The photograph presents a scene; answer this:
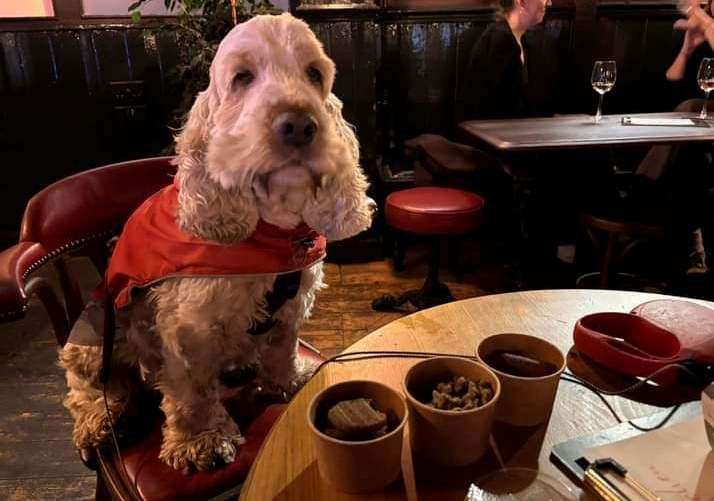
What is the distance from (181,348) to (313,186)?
0.50 m

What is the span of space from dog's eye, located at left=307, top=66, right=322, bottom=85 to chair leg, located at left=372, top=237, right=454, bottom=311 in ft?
6.85


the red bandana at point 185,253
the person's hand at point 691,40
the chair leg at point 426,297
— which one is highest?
the person's hand at point 691,40

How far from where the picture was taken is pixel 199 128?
1233mm

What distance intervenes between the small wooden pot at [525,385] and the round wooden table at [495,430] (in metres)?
0.03

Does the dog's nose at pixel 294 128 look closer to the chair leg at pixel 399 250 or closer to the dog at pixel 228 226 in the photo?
the dog at pixel 228 226

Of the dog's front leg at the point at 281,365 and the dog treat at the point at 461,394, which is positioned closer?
the dog treat at the point at 461,394

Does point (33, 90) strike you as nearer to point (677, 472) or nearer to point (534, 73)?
point (534, 73)

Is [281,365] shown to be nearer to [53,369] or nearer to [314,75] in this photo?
[314,75]

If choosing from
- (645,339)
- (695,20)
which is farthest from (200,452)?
(695,20)

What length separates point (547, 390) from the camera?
0.89 metres

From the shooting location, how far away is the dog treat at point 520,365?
3.03 feet

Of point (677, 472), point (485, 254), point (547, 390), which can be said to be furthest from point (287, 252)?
point (485, 254)

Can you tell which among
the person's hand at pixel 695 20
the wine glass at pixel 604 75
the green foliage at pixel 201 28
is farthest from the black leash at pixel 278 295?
the person's hand at pixel 695 20

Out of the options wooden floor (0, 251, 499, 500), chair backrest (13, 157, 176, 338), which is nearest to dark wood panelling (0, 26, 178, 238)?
wooden floor (0, 251, 499, 500)
